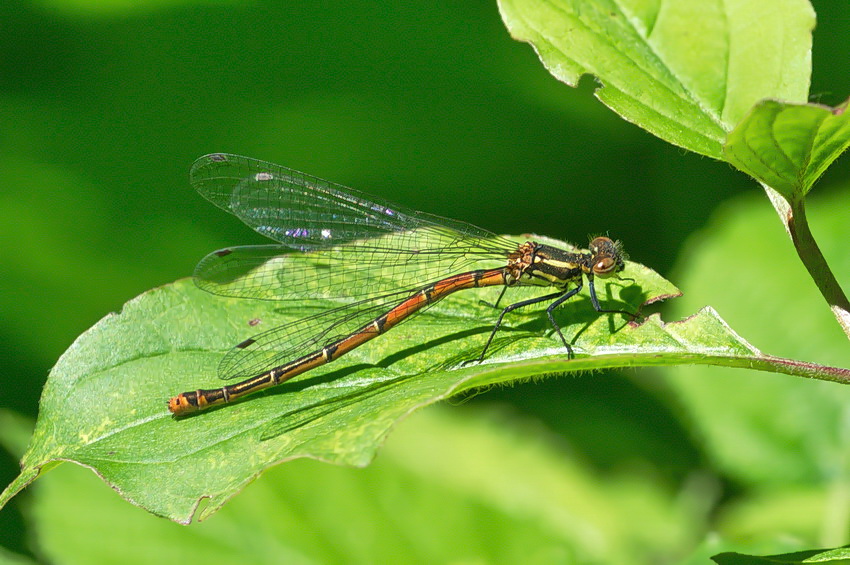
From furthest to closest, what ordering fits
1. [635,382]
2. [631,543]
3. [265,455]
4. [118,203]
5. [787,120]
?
[635,382] < [118,203] < [631,543] < [265,455] < [787,120]

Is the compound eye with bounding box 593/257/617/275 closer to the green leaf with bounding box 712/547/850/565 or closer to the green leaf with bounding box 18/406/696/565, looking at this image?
the green leaf with bounding box 18/406/696/565

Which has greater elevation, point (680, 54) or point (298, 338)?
point (680, 54)

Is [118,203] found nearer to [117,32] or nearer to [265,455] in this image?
[117,32]

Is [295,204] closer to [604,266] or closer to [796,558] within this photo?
[604,266]

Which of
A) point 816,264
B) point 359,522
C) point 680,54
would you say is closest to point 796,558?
point 816,264

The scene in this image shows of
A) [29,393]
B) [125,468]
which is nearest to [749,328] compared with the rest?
[125,468]

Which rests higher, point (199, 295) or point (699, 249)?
point (199, 295)
